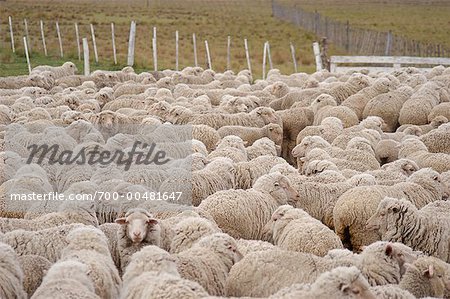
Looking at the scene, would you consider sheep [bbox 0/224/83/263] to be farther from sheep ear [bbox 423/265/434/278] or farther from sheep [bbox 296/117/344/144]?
sheep [bbox 296/117/344/144]

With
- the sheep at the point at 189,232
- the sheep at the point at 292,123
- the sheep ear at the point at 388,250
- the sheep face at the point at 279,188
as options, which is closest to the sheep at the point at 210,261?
the sheep at the point at 189,232

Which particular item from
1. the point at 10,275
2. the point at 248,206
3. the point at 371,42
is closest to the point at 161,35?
the point at 371,42

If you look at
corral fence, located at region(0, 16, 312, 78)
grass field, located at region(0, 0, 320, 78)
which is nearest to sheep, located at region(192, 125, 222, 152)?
corral fence, located at region(0, 16, 312, 78)

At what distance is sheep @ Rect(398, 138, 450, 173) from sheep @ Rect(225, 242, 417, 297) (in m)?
3.73

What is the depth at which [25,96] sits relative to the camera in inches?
535

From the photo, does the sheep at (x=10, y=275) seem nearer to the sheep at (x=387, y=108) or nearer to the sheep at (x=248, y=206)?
the sheep at (x=248, y=206)

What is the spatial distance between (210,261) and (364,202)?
2255mm

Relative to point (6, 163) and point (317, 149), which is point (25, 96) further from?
point (317, 149)

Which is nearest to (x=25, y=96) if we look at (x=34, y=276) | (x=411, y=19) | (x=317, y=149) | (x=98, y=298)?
(x=317, y=149)

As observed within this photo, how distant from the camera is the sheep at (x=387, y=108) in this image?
12.9m

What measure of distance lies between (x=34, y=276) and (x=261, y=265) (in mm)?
1828

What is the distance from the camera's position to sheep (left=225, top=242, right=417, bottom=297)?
5.20m

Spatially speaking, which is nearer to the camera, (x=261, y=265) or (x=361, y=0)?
(x=261, y=265)

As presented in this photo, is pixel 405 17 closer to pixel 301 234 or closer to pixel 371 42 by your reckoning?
pixel 371 42
